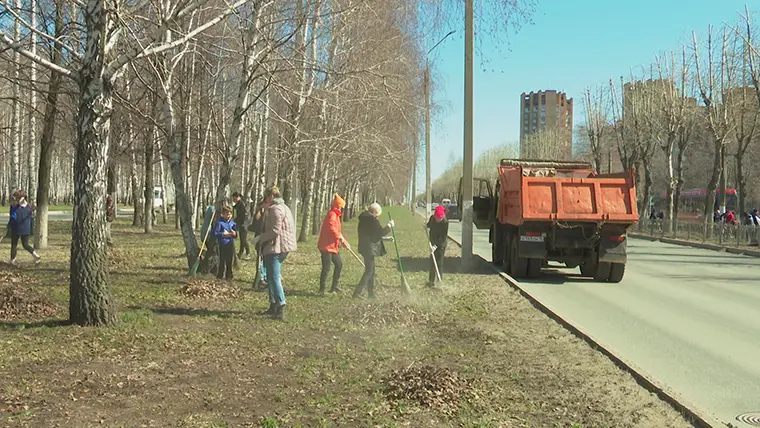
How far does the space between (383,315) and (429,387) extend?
143 inches

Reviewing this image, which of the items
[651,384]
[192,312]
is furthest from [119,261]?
[651,384]

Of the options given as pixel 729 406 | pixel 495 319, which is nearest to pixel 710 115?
pixel 495 319

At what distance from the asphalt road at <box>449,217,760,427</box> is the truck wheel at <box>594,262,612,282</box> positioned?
345mm

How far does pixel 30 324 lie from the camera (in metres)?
7.91

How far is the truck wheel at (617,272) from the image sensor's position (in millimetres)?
15625

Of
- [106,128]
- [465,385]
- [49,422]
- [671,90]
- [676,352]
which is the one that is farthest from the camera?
[671,90]

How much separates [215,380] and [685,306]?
29.8 feet

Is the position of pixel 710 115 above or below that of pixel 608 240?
above

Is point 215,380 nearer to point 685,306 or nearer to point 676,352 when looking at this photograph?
point 676,352

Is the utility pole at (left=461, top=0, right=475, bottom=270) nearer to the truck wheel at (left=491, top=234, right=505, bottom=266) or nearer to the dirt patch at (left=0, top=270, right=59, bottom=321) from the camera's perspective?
the truck wheel at (left=491, top=234, right=505, bottom=266)

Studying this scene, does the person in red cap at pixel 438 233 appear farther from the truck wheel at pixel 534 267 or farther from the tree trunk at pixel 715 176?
the tree trunk at pixel 715 176

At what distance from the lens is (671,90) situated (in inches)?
1495

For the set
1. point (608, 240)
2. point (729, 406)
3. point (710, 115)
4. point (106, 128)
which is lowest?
point (729, 406)

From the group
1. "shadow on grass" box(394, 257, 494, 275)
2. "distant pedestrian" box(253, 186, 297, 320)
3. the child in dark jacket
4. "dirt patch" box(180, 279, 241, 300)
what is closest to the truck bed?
"shadow on grass" box(394, 257, 494, 275)
